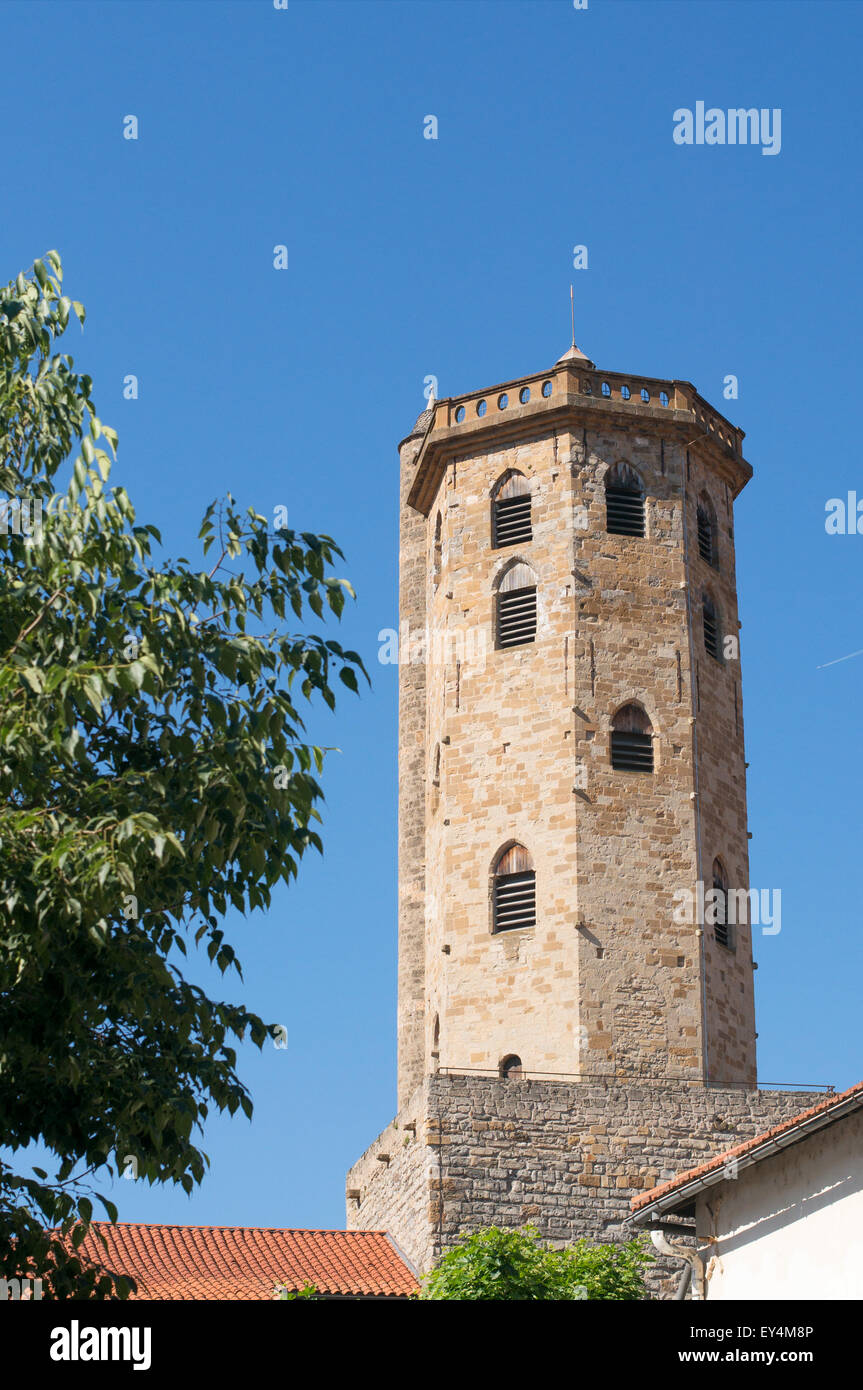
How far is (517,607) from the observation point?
31359 millimetres

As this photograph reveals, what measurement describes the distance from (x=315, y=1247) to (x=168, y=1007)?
17380 millimetres

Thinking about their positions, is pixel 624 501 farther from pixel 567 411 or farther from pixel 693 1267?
pixel 693 1267

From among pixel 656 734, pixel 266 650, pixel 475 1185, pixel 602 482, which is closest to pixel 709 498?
pixel 602 482

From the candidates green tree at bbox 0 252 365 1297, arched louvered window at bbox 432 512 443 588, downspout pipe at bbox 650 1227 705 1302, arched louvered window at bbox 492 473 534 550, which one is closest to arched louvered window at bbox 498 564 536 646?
arched louvered window at bbox 492 473 534 550

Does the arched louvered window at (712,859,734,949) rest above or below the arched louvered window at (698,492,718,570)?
below

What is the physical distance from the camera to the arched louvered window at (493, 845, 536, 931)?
2967cm

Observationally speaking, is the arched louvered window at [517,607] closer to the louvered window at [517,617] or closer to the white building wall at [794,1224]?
the louvered window at [517,617]

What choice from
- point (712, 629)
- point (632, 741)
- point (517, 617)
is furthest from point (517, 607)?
point (712, 629)

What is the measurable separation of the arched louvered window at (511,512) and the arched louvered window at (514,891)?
5172mm

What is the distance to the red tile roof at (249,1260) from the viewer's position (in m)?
25.2

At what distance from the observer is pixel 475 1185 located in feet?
86.5

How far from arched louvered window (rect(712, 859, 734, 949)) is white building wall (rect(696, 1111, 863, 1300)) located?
12176 millimetres

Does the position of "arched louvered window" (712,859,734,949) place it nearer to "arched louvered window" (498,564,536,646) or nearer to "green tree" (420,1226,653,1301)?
"arched louvered window" (498,564,536,646)

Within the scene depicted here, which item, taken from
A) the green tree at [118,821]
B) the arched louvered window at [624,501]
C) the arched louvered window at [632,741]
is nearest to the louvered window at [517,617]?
the arched louvered window at [624,501]
